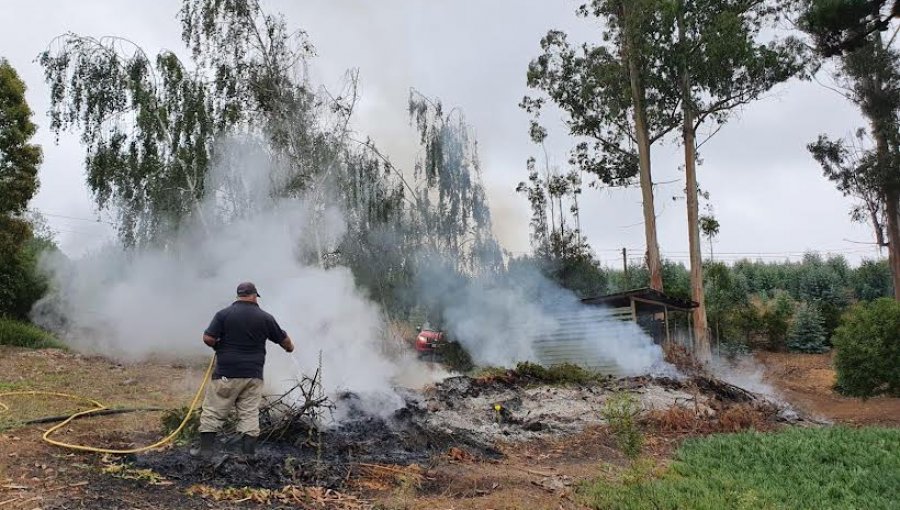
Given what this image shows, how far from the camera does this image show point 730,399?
13.9m

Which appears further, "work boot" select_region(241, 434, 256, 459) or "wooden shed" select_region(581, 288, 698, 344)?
"wooden shed" select_region(581, 288, 698, 344)

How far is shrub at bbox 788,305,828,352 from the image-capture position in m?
30.2

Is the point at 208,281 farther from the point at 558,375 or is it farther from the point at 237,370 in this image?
the point at 237,370

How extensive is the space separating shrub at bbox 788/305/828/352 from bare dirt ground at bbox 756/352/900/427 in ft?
2.51

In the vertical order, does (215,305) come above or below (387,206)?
below

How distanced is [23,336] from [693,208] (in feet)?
65.7

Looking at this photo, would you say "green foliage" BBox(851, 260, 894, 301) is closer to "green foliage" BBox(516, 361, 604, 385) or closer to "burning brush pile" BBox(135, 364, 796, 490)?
"burning brush pile" BBox(135, 364, 796, 490)

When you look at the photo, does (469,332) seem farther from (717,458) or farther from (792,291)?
(792,291)

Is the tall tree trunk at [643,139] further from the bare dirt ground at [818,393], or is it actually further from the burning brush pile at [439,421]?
the burning brush pile at [439,421]

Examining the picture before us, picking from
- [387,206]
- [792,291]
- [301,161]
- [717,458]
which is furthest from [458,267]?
[792,291]

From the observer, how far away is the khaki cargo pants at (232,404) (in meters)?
6.66

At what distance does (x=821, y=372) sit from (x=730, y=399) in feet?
46.9

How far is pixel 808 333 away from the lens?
3061 centimetres

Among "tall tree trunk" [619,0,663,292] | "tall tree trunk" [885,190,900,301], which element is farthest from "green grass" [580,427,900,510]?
"tall tree trunk" [885,190,900,301]
